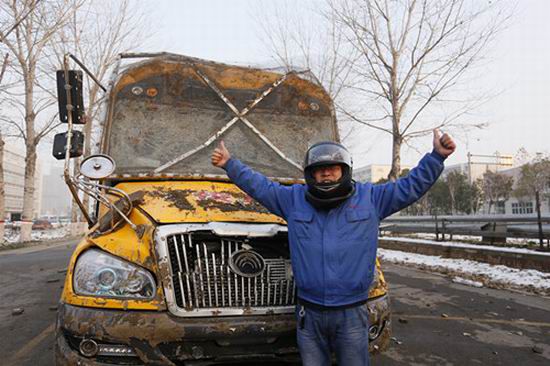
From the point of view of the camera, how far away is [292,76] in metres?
4.34

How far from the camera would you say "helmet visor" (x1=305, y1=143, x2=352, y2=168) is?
238 centimetres

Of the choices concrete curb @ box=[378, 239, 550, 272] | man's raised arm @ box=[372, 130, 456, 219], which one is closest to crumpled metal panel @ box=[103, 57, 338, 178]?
man's raised arm @ box=[372, 130, 456, 219]

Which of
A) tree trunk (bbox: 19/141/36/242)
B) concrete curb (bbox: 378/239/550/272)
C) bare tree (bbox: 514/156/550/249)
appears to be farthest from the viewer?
bare tree (bbox: 514/156/550/249)

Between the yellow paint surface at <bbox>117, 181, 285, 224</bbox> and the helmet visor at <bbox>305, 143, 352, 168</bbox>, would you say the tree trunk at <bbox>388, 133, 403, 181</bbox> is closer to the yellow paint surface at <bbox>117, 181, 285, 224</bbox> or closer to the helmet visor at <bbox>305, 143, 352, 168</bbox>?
the yellow paint surface at <bbox>117, 181, 285, 224</bbox>

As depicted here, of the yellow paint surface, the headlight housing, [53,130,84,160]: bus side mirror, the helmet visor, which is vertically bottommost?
the headlight housing

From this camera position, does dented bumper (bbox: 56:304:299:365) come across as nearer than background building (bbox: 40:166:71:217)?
Yes

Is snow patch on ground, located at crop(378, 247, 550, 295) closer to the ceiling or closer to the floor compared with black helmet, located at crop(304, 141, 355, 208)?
closer to the floor

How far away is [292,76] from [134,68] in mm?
1625

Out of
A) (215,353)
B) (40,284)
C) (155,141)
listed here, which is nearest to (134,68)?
(155,141)

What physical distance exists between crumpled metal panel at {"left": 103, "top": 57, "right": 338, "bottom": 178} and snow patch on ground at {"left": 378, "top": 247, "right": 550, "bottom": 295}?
230 inches

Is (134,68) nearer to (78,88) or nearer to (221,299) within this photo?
(78,88)

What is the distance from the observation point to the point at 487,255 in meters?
10.0

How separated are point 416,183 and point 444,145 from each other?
273mm

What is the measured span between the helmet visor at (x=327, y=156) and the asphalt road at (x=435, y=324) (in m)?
2.38
